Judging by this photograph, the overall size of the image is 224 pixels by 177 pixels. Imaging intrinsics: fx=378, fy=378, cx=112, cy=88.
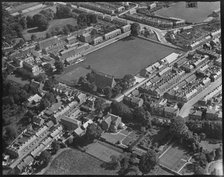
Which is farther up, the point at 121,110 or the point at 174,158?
the point at 121,110

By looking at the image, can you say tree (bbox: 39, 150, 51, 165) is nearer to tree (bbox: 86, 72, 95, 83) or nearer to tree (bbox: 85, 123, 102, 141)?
tree (bbox: 85, 123, 102, 141)

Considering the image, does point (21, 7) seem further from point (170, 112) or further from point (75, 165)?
point (75, 165)

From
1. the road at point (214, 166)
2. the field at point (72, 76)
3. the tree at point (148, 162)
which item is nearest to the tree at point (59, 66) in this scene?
the field at point (72, 76)

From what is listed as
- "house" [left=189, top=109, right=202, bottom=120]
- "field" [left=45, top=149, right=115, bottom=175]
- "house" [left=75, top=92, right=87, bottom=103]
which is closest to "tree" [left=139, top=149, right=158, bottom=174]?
"field" [left=45, top=149, right=115, bottom=175]

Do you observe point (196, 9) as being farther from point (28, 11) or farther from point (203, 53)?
point (28, 11)

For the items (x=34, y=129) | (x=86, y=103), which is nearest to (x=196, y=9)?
(x=86, y=103)

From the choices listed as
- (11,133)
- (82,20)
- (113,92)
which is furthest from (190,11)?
(11,133)
